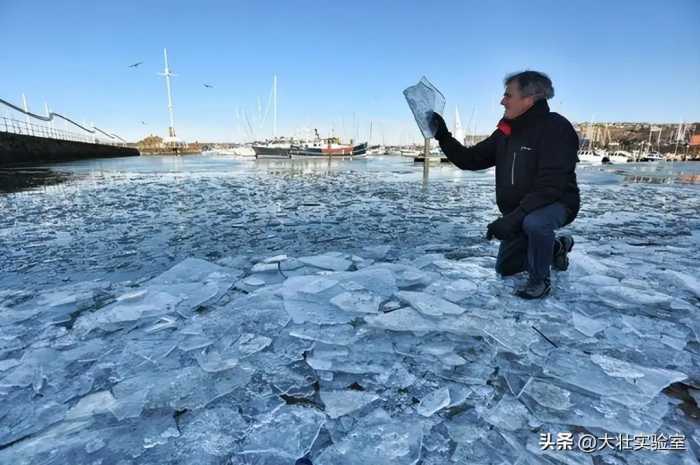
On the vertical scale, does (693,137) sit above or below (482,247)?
above

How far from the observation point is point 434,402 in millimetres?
1502

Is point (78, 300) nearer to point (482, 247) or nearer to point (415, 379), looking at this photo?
point (415, 379)

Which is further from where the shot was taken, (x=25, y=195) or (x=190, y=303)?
(x=25, y=195)

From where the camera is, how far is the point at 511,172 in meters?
2.61

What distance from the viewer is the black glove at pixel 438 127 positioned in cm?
307

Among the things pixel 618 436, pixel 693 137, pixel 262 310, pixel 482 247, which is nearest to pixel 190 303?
pixel 262 310

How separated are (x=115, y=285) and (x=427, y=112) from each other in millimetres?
3122

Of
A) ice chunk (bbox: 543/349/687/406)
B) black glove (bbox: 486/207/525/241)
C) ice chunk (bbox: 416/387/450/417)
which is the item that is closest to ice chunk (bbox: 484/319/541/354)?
ice chunk (bbox: 543/349/687/406)

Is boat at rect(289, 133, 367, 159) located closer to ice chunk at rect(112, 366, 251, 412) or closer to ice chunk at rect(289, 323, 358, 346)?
ice chunk at rect(289, 323, 358, 346)

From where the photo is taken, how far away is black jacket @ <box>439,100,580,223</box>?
2289 mm

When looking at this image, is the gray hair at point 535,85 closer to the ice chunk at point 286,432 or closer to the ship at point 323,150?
the ice chunk at point 286,432

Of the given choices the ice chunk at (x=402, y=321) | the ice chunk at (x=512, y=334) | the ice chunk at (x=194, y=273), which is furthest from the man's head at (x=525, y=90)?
the ice chunk at (x=194, y=273)

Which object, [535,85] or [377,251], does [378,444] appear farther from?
[377,251]

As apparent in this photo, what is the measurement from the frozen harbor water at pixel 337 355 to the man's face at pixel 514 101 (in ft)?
4.35
